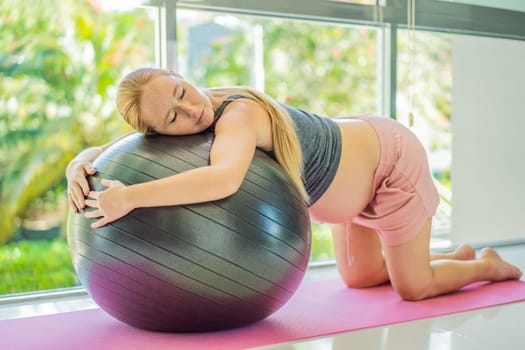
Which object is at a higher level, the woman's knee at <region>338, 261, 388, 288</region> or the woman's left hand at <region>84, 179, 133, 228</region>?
the woman's left hand at <region>84, 179, 133, 228</region>

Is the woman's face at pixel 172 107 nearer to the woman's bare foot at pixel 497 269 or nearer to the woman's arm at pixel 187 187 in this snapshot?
the woman's arm at pixel 187 187

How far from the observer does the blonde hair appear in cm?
203

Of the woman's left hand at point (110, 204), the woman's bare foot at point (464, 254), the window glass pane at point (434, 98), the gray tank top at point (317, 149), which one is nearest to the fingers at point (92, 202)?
the woman's left hand at point (110, 204)

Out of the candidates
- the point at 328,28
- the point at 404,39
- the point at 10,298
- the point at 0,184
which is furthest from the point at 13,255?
the point at 328,28

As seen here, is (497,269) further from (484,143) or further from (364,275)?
(484,143)

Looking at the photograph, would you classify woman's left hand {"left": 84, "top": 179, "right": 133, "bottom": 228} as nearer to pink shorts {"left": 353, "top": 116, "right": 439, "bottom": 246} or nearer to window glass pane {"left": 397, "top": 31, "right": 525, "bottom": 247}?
pink shorts {"left": 353, "top": 116, "right": 439, "bottom": 246}

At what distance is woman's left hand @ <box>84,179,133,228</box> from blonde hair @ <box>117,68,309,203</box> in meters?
0.24

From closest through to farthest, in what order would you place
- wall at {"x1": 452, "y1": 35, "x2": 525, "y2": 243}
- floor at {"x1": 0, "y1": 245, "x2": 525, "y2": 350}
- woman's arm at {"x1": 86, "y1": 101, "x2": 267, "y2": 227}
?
1. woman's arm at {"x1": 86, "y1": 101, "x2": 267, "y2": 227}
2. floor at {"x1": 0, "y1": 245, "x2": 525, "y2": 350}
3. wall at {"x1": 452, "y1": 35, "x2": 525, "y2": 243}

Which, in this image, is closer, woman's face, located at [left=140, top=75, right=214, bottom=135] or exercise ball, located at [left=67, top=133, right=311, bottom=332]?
exercise ball, located at [left=67, top=133, right=311, bottom=332]

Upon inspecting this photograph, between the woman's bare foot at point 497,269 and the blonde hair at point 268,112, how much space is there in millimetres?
978

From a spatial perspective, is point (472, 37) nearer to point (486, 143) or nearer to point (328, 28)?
point (486, 143)

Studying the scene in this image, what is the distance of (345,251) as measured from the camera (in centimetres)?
271

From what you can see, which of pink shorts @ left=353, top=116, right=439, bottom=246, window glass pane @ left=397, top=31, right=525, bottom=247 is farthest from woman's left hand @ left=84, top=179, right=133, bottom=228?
window glass pane @ left=397, top=31, right=525, bottom=247

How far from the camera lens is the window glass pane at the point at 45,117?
203 inches
